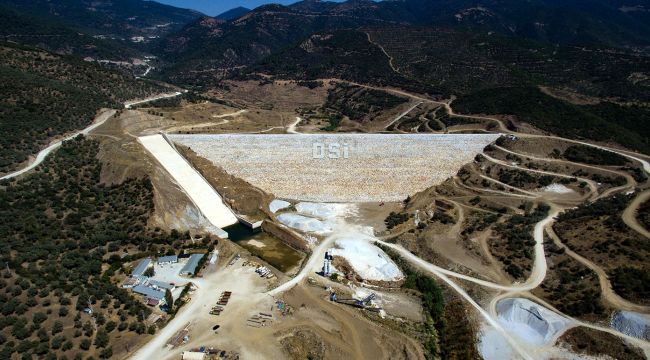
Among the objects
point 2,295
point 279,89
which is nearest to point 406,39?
point 279,89

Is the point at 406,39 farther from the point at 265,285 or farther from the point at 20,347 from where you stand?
the point at 20,347

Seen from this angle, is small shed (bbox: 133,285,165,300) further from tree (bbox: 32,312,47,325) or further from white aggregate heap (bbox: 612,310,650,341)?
white aggregate heap (bbox: 612,310,650,341)

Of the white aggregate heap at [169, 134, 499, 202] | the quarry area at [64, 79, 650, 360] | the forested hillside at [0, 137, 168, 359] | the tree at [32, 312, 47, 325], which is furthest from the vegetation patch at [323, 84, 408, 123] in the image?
the tree at [32, 312, 47, 325]

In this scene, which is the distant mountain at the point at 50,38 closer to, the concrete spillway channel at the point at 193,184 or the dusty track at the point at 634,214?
the concrete spillway channel at the point at 193,184

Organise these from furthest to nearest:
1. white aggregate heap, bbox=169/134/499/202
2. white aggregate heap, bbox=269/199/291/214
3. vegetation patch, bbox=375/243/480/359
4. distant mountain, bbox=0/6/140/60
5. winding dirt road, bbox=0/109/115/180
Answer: distant mountain, bbox=0/6/140/60
white aggregate heap, bbox=169/134/499/202
white aggregate heap, bbox=269/199/291/214
winding dirt road, bbox=0/109/115/180
vegetation patch, bbox=375/243/480/359

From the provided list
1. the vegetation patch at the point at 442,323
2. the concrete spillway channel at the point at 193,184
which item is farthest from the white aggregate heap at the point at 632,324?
the concrete spillway channel at the point at 193,184
